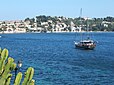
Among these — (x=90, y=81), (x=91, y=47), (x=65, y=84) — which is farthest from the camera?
(x=91, y=47)

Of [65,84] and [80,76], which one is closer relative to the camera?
[65,84]

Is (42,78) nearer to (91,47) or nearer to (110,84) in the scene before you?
(110,84)

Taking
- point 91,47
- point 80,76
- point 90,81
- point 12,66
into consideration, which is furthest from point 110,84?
point 91,47

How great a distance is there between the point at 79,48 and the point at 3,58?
3982 inches

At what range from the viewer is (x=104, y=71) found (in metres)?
57.9

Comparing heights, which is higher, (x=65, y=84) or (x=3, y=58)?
(x=3, y=58)

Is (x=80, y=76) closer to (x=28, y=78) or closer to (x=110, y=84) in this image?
(x=110, y=84)

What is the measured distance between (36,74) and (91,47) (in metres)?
59.2

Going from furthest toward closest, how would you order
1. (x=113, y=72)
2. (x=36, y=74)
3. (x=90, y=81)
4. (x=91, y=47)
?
1. (x=91, y=47)
2. (x=113, y=72)
3. (x=36, y=74)
4. (x=90, y=81)

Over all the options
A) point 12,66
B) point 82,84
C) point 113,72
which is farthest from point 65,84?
point 12,66

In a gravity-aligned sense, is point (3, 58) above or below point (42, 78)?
above

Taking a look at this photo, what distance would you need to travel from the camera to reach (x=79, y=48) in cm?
11294

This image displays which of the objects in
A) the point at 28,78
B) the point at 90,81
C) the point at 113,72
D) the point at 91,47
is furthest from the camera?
the point at 91,47

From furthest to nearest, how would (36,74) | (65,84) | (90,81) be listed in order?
(36,74) → (90,81) → (65,84)
